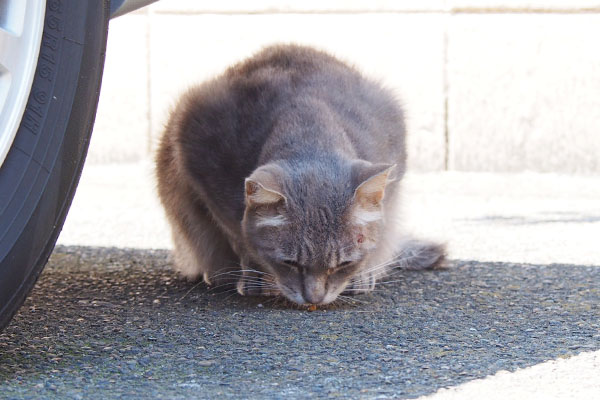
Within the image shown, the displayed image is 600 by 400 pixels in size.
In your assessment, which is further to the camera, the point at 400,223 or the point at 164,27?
the point at 164,27

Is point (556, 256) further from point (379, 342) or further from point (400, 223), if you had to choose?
point (379, 342)

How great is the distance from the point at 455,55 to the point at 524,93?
0.59 meters

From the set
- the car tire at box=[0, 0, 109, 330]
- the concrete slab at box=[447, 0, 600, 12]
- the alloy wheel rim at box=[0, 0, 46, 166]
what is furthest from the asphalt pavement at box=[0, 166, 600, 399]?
the concrete slab at box=[447, 0, 600, 12]

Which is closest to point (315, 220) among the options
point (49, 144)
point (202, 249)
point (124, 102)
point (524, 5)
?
point (202, 249)

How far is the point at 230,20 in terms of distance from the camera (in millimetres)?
6887

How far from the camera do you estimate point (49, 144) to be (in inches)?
86.3

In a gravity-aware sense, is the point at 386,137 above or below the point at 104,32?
below

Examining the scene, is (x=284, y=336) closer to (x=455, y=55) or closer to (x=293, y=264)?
(x=293, y=264)

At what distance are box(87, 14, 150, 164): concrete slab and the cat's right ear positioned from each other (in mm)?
4216

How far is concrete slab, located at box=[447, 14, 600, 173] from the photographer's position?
6438 millimetres

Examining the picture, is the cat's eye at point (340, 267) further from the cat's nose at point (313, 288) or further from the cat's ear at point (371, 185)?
the cat's ear at point (371, 185)

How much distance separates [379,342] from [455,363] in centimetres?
29

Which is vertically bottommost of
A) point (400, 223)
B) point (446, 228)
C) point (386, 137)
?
point (446, 228)

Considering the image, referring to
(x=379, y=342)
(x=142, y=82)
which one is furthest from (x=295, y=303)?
(x=142, y=82)
